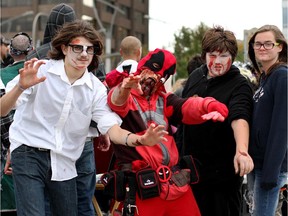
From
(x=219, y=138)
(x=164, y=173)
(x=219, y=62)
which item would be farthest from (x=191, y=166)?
(x=219, y=62)

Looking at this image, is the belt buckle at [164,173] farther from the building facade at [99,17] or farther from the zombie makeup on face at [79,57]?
the building facade at [99,17]

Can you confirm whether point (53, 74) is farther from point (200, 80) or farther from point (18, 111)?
point (200, 80)

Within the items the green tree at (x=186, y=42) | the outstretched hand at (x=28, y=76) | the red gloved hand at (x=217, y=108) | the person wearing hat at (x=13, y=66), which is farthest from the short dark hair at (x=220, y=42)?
the green tree at (x=186, y=42)

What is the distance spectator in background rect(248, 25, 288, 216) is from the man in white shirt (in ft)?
3.36

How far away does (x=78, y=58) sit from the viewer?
393 cm

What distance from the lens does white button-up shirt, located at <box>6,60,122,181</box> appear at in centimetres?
388

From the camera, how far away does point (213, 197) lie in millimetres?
4332

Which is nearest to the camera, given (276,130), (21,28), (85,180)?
(276,130)

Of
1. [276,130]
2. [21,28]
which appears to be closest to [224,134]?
[276,130]

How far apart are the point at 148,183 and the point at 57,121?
29.5 inches

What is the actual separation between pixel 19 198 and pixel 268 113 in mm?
1819

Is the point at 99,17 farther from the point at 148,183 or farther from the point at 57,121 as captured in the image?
the point at 148,183

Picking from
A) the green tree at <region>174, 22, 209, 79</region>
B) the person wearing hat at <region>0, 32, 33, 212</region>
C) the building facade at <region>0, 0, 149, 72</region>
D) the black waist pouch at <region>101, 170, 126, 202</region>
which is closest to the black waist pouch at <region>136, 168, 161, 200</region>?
the black waist pouch at <region>101, 170, 126, 202</region>

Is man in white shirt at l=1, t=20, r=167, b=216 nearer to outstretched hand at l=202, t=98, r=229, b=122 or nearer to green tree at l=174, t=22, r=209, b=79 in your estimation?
outstretched hand at l=202, t=98, r=229, b=122
